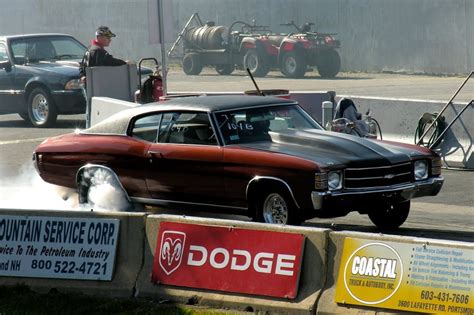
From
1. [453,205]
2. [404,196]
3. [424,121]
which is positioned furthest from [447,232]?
[424,121]

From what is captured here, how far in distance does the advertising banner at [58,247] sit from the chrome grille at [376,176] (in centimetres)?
233

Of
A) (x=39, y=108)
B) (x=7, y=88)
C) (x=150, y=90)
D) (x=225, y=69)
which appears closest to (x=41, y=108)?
(x=39, y=108)

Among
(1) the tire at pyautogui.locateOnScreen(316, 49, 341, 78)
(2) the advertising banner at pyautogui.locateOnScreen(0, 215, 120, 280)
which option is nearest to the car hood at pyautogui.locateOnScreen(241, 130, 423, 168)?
(2) the advertising banner at pyautogui.locateOnScreen(0, 215, 120, 280)

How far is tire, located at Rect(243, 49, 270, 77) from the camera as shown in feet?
115

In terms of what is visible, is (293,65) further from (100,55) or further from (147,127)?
(147,127)

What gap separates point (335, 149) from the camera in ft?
35.1

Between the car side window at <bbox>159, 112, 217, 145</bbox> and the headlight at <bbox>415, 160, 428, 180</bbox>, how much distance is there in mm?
1891

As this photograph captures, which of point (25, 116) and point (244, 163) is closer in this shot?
point (244, 163)

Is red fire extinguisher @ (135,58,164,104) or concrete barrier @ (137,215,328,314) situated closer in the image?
concrete barrier @ (137,215,328,314)

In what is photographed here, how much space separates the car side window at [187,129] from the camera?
37.4ft

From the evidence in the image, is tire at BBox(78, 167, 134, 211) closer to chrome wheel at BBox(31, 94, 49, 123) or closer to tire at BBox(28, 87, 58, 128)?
tire at BBox(28, 87, 58, 128)

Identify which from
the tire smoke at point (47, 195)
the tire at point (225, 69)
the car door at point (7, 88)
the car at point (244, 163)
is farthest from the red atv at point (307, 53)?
the car at point (244, 163)

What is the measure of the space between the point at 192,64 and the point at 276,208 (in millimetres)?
26665

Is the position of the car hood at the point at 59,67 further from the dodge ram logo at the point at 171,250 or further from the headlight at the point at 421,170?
the dodge ram logo at the point at 171,250
